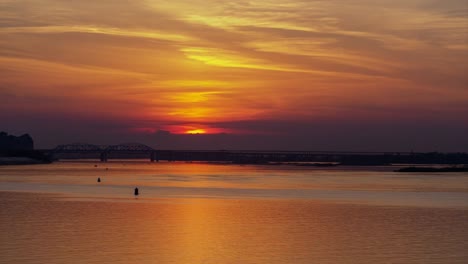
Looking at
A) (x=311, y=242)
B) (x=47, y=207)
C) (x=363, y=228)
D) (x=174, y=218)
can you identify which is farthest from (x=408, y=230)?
(x=47, y=207)

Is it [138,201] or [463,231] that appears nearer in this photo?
[463,231]

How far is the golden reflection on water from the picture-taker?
31.3 m

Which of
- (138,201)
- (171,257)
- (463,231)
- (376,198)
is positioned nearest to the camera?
(171,257)

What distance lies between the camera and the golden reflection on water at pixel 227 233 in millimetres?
31297

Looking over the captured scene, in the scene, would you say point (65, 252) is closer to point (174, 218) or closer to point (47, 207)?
point (174, 218)

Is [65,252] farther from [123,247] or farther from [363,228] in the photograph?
[363,228]

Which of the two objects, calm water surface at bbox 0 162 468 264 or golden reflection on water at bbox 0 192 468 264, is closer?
golden reflection on water at bbox 0 192 468 264

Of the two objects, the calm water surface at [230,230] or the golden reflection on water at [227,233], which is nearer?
the golden reflection on water at [227,233]

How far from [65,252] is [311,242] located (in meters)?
11.1

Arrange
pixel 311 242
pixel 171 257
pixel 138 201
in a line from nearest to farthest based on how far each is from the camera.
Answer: pixel 171 257 → pixel 311 242 → pixel 138 201

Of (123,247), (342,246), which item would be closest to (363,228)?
(342,246)

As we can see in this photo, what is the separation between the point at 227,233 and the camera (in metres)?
39.2

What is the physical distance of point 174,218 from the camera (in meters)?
47.7

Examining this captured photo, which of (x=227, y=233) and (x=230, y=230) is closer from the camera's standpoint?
(x=227, y=233)
